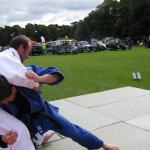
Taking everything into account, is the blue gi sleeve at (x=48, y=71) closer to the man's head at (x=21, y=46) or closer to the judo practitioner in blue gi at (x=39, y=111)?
the judo practitioner in blue gi at (x=39, y=111)

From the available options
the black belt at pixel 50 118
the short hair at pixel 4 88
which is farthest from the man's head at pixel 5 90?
the black belt at pixel 50 118

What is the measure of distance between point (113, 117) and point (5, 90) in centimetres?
308

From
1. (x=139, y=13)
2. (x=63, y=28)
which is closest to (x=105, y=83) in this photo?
(x=139, y=13)

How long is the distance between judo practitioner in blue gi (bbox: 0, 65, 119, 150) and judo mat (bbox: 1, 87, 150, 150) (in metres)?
0.54

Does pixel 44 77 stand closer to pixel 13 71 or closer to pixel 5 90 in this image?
pixel 13 71

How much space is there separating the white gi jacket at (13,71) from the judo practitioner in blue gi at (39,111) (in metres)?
0.06

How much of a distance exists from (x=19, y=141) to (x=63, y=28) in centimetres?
12022

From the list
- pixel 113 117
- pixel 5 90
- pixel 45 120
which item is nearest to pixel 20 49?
pixel 5 90

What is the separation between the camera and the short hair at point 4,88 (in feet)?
9.71

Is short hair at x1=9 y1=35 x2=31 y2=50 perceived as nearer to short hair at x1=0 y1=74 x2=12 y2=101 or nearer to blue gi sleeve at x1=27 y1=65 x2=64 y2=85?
blue gi sleeve at x1=27 y1=65 x2=64 y2=85

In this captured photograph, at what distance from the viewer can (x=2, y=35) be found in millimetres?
99438

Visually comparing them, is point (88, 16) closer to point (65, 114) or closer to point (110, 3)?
point (110, 3)

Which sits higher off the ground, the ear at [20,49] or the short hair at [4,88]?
the ear at [20,49]

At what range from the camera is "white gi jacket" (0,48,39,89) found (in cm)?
308
